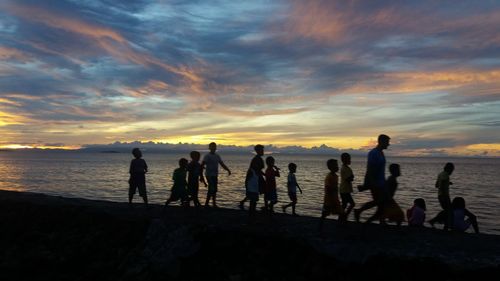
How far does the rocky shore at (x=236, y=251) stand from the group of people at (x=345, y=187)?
68 centimetres

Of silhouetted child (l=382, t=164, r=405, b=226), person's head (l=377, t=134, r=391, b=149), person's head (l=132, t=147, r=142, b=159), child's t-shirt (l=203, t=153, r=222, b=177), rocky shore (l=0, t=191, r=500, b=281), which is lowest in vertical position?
rocky shore (l=0, t=191, r=500, b=281)

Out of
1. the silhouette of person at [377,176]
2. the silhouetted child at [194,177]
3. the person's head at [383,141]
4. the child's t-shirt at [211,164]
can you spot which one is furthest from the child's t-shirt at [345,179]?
the silhouetted child at [194,177]

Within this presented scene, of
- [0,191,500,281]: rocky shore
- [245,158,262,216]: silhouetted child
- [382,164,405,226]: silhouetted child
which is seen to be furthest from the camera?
[245,158,262,216]: silhouetted child

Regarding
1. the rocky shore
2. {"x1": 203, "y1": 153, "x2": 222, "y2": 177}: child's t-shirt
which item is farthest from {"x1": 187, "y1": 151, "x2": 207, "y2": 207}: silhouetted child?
the rocky shore

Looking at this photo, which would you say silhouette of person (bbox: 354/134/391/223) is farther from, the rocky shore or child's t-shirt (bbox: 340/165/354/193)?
child's t-shirt (bbox: 340/165/354/193)

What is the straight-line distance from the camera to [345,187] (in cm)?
1048

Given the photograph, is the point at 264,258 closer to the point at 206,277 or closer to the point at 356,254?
the point at 206,277

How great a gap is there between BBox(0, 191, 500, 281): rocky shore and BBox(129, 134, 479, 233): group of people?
0.68 metres

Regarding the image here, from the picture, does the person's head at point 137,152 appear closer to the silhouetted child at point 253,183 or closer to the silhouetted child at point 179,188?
the silhouetted child at point 179,188

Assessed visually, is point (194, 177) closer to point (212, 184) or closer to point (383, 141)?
point (212, 184)

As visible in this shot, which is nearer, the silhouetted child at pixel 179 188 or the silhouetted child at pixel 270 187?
the silhouetted child at pixel 270 187

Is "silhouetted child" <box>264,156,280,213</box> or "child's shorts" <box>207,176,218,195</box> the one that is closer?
"silhouetted child" <box>264,156,280,213</box>

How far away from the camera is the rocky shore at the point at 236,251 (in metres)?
7.55

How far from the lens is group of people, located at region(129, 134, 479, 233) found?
891cm
